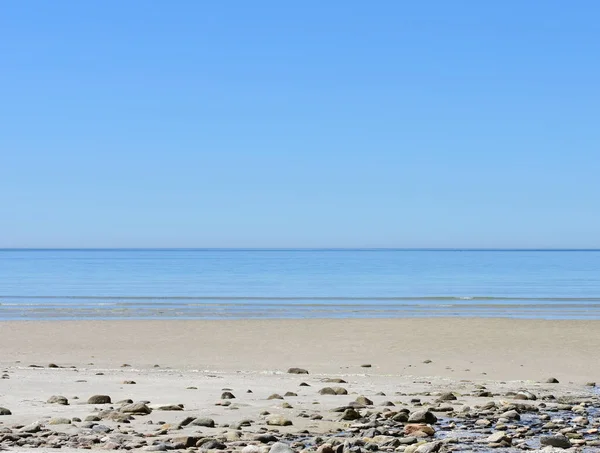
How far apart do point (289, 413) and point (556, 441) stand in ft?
9.49

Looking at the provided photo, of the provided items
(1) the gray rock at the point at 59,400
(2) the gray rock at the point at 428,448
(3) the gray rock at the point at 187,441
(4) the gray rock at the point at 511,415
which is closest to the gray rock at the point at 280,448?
(3) the gray rock at the point at 187,441

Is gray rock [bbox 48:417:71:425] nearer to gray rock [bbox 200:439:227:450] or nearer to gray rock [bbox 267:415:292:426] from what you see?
gray rock [bbox 200:439:227:450]

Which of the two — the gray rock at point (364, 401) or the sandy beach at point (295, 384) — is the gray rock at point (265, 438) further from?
the gray rock at point (364, 401)

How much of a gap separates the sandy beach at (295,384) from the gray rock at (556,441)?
0.08m

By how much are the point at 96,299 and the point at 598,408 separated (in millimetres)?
31331

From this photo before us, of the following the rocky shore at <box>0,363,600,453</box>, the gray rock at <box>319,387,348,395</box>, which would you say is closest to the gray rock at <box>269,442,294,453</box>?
the rocky shore at <box>0,363,600,453</box>

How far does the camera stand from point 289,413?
8805mm

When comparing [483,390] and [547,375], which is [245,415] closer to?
[483,390]

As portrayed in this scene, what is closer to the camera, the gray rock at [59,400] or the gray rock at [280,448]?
the gray rock at [280,448]

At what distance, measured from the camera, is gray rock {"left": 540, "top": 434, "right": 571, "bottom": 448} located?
7.09 m

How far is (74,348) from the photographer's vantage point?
18578 millimetres

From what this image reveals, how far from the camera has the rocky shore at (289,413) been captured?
7051mm

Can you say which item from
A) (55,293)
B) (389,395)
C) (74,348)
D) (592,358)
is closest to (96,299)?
(55,293)

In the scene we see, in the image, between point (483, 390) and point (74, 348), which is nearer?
point (483, 390)
